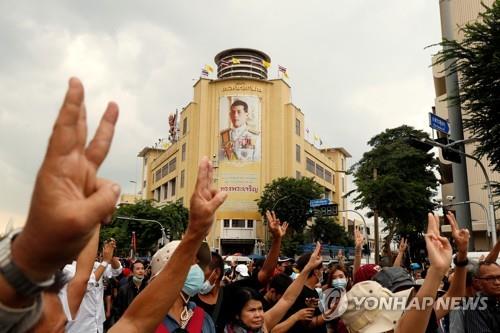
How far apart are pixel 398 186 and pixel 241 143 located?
1052 inches

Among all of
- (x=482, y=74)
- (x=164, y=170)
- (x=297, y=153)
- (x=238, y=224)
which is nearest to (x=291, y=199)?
(x=238, y=224)

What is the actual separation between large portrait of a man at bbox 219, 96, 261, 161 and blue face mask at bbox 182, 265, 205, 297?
52.0m

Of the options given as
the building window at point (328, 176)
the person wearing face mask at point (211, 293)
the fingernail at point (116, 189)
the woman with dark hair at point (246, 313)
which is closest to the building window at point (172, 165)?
the building window at point (328, 176)

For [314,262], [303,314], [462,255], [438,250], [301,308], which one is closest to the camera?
[438,250]

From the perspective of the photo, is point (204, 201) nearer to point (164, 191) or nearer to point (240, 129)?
point (240, 129)

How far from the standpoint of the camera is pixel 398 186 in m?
31.2

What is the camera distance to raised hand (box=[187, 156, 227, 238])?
1.97m

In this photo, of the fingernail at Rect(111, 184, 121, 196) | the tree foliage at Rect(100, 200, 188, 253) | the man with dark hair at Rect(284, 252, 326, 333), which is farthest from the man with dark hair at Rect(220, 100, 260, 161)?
the fingernail at Rect(111, 184, 121, 196)

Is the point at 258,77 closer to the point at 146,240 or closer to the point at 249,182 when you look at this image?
the point at 249,182

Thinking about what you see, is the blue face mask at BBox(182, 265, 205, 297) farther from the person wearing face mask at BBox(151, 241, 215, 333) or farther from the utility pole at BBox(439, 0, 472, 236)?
the utility pole at BBox(439, 0, 472, 236)

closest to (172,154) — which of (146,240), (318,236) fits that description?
(146,240)

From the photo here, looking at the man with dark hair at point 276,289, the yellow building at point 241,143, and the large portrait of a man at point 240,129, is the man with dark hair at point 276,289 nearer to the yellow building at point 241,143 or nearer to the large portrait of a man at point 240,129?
the yellow building at point 241,143

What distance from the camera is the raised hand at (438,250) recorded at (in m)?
2.50

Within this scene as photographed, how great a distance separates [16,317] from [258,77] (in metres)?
62.4
